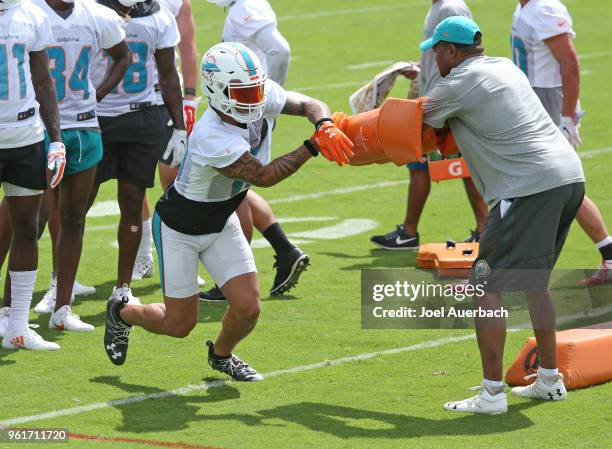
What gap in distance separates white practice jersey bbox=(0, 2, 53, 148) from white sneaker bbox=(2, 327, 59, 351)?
3.73ft

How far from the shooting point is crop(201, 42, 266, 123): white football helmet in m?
6.79

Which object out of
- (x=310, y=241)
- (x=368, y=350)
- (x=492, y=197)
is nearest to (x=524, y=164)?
(x=492, y=197)

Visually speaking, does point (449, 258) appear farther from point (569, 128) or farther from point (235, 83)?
point (235, 83)

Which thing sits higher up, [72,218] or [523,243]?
[523,243]

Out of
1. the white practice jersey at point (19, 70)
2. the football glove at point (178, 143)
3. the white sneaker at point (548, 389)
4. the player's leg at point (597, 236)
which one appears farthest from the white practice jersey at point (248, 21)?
the white sneaker at point (548, 389)

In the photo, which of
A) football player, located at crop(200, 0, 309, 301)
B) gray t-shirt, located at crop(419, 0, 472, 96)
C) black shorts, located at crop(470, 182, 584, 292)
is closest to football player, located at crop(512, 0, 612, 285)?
gray t-shirt, located at crop(419, 0, 472, 96)

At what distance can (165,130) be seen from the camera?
9500mm

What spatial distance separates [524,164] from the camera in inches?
263

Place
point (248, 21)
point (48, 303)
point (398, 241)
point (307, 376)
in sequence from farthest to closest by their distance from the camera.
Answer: point (398, 241)
point (248, 21)
point (48, 303)
point (307, 376)

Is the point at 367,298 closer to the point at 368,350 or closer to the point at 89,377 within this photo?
the point at 368,350

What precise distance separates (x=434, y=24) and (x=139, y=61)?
2.39 meters

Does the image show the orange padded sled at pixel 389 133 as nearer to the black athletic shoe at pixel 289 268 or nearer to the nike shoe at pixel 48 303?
the black athletic shoe at pixel 289 268

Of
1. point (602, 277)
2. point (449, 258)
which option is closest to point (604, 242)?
point (602, 277)

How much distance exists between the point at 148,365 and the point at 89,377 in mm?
385
